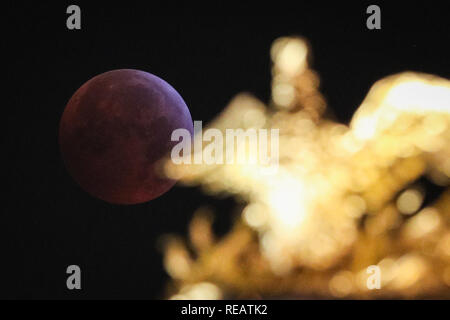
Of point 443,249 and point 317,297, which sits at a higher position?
point 443,249

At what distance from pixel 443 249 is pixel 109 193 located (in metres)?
3.97

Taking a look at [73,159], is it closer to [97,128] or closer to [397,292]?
[97,128]

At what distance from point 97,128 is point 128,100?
1.32 feet

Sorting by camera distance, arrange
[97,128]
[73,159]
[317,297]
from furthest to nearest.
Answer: [317,297] → [73,159] → [97,128]

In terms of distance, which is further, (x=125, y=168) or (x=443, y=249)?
(x=443, y=249)

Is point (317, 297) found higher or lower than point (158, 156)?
lower

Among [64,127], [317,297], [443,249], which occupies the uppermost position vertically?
[64,127]

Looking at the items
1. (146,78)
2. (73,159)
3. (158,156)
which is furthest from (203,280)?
(146,78)

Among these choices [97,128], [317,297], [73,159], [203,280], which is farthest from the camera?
[203,280]

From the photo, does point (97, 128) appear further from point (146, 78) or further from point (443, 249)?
point (443, 249)

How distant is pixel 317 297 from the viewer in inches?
185

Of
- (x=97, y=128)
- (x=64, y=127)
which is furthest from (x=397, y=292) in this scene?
(x=64, y=127)

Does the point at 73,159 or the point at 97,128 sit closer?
the point at 97,128

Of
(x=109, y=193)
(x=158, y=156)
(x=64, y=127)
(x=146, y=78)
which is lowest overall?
(x=109, y=193)
